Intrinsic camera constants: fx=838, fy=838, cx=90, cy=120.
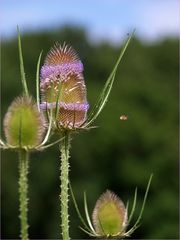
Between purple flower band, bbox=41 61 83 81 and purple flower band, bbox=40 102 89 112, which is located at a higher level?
purple flower band, bbox=41 61 83 81

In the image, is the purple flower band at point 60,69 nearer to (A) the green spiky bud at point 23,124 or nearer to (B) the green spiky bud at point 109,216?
(A) the green spiky bud at point 23,124

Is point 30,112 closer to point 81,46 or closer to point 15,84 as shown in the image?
point 15,84

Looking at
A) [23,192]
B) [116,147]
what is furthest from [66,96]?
[116,147]

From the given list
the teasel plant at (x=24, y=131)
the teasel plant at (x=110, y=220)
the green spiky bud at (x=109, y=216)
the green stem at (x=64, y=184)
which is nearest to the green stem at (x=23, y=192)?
the teasel plant at (x=24, y=131)

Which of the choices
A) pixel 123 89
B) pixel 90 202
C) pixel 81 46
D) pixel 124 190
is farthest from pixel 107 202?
pixel 81 46

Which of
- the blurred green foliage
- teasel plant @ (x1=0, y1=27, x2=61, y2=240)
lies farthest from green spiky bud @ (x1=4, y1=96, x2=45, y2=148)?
the blurred green foliage

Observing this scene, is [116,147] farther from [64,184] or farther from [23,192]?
[23,192]

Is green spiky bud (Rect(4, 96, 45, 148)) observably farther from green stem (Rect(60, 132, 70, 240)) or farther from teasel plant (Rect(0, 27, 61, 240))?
green stem (Rect(60, 132, 70, 240))
